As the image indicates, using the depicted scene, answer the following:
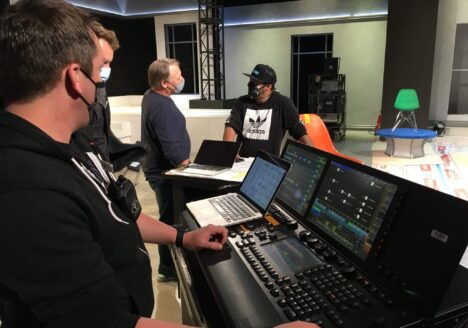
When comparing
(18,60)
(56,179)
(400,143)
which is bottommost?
(400,143)

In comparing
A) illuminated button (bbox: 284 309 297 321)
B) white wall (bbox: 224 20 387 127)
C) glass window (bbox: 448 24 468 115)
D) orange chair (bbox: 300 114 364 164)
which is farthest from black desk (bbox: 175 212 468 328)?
white wall (bbox: 224 20 387 127)

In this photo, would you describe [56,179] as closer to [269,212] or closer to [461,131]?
[269,212]

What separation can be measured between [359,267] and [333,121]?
7.69 meters

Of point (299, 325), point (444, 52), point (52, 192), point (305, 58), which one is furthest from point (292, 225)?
point (305, 58)

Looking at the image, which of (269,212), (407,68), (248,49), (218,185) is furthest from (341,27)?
(269,212)

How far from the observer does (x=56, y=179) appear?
62cm

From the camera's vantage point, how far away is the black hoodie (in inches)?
22.2

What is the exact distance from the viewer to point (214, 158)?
7.83 feet

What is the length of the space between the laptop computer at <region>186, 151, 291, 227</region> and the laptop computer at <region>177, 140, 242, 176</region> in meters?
0.73

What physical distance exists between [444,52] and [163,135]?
5844mm

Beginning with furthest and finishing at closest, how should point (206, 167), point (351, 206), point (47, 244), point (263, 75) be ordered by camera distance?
point (263, 75)
point (206, 167)
point (351, 206)
point (47, 244)

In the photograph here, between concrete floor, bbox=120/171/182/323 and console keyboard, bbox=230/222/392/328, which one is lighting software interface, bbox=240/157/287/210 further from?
concrete floor, bbox=120/171/182/323

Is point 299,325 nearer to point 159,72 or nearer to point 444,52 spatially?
point 159,72

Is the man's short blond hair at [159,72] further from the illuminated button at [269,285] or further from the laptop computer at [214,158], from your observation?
the illuminated button at [269,285]
